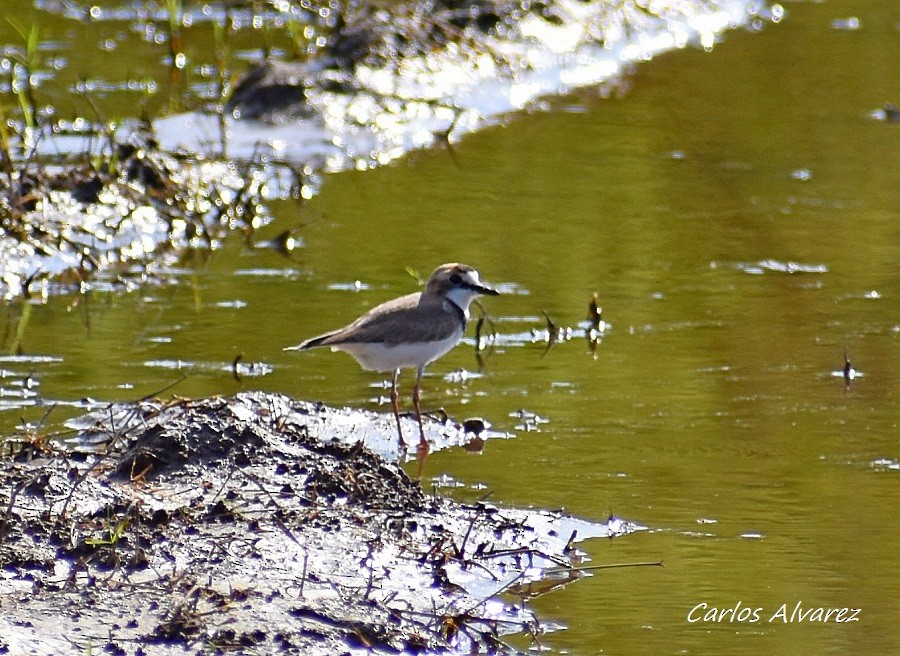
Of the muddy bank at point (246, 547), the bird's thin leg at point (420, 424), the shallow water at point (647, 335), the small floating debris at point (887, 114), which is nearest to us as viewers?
the muddy bank at point (246, 547)

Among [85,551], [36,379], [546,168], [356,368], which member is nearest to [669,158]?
[546,168]

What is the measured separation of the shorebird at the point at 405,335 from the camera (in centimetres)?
779

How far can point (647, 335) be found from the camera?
9.27m

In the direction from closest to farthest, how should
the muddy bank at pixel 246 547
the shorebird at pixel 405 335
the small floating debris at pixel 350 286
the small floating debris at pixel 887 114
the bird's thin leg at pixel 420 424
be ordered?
1. the muddy bank at pixel 246 547
2. the bird's thin leg at pixel 420 424
3. the shorebird at pixel 405 335
4. the small floating debris at pixel 350 286
5. the small floating debris at pixel 887 114

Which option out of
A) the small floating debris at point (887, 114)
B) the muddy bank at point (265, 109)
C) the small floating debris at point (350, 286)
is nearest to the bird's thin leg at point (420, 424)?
the small floating debris at point (350, 286)

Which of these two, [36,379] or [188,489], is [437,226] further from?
[188,489]

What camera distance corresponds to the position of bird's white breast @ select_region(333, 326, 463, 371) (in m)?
7.79

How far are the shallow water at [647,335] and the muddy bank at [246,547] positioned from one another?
0.29 meters

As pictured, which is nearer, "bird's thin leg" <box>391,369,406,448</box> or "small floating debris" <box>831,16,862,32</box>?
"bird's thin leg" <box>391,369,406,448</box>

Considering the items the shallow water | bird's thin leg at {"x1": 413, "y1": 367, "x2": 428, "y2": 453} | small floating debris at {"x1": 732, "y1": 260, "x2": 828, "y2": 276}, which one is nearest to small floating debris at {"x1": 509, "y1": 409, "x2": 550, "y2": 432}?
the shallow water

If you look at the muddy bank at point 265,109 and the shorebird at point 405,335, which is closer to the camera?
the shorebird at point 405,335

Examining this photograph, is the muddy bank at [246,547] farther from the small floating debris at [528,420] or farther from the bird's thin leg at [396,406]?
the small floating debris at [528,420]

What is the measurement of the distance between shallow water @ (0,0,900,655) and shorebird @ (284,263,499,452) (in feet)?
1.31

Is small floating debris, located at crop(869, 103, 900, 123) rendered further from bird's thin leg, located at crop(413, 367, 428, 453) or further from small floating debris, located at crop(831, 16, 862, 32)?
bird's thin leg, located at crop(413, 367, 428, 453)
